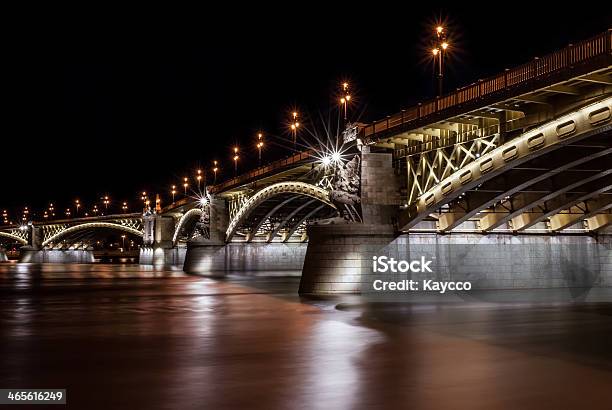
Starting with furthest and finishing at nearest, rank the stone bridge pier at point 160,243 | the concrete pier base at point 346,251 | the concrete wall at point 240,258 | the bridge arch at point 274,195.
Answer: the stone bridge pier at point 160,243 → the concrete wall at point 240,258 → the bridge arch at point 274,195 → the concrete pier base at point 346,251

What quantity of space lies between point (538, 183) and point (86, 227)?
103687 millimetres

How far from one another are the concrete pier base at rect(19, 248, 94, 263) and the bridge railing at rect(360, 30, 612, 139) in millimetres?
120017

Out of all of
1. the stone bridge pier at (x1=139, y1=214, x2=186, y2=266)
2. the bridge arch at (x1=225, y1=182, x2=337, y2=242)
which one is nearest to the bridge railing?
the bridge arch at (x1=225, y1=182, x2=337, y2=242)

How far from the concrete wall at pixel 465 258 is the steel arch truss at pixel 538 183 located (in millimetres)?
818

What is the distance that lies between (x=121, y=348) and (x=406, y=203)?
2023 cm

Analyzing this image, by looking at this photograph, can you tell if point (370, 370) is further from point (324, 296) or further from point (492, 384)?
point (324, 296)

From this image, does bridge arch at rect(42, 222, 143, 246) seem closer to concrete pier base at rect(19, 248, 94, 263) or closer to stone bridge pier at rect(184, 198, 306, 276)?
concrete pier base at rect(19, 248, 94, 263)

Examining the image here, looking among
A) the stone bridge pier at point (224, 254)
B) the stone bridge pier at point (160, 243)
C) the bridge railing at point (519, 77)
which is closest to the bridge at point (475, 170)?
the bridge railing at point (519, 77)

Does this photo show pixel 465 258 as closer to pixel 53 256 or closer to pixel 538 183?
pixel 538 183

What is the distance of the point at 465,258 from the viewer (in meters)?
34.8

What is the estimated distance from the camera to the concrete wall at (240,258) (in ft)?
236

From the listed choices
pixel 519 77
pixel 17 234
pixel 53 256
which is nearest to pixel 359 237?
pixel 519 77

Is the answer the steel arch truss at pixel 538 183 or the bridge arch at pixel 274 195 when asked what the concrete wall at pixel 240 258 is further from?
the steel arch truss at pixel 538 183

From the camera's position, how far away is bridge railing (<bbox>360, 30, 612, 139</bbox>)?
2103cm
